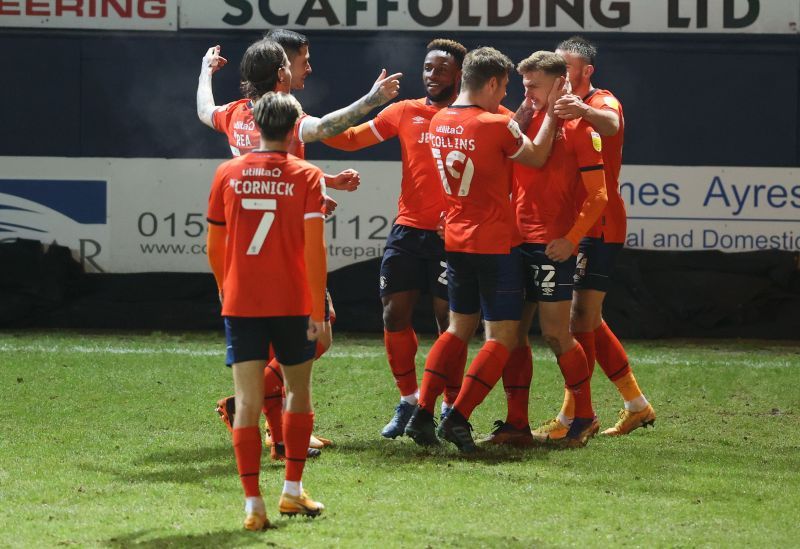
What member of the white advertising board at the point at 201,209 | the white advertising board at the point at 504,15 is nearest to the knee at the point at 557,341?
the white advertising board at the point at 201,209

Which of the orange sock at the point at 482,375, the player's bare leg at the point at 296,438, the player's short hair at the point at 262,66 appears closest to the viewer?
the player's bare leg at the point at 296,438

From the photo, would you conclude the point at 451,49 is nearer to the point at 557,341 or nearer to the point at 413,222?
the point at 413,222

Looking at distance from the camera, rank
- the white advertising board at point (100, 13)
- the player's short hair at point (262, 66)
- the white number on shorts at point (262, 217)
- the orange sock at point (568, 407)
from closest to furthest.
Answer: the white number on shorts at point (262, 217) → the player's short hair at point (262, 66) → the orange sock at point (568, 407) → the white advertising board at point (100, 13)

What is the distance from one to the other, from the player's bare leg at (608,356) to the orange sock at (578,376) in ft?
0.92

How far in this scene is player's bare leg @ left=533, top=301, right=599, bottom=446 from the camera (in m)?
6.63

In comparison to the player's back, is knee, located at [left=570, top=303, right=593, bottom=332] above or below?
below

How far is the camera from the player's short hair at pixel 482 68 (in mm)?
6234

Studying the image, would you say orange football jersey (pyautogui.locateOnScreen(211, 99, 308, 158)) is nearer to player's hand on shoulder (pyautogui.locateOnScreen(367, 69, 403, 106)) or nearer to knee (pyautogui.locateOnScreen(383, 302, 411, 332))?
player's hand on shoulder (pyautogui.locateOnScreen(367, 69, 403, 106))

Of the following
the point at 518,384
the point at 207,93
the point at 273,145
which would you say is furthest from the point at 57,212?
the point at 273,145

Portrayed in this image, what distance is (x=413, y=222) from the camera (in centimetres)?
688

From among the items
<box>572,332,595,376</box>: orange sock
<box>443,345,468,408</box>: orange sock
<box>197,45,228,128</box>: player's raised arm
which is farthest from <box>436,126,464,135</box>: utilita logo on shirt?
<box>572,332,595,376</box>: orange sock

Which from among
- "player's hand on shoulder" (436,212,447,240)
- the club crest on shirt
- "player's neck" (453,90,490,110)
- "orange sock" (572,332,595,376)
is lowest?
"orange sock" (572,332,595,376)

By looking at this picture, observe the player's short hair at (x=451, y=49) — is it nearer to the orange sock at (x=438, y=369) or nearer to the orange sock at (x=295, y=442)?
the orange sock at (x=438, y=369)

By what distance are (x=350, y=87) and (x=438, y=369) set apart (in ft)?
16.7
